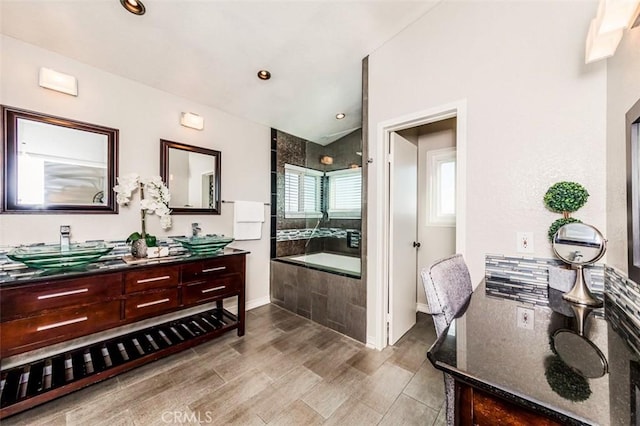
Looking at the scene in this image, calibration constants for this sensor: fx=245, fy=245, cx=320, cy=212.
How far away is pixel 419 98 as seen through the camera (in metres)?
2.06

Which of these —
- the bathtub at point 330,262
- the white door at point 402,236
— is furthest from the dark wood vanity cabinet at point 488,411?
the bathtub at point 330,262

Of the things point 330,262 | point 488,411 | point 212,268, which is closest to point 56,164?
point 212,268

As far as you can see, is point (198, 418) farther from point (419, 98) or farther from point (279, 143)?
point (279, 143)

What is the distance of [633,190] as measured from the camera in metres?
1.03

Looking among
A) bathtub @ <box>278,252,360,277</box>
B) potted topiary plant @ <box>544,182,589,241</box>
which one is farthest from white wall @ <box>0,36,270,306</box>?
potted topiary plant @ <box>544,182,589,241</box>

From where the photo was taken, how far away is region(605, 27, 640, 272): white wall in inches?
41.9

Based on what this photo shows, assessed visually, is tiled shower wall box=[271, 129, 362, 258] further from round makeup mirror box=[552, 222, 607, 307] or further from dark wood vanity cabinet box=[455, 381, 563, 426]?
dark wood vanity cabinet box=[455, 381, 563, 426]

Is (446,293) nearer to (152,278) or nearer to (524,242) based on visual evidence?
(524,242)

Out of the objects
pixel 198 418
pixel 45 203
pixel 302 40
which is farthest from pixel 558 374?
pixel 45 203

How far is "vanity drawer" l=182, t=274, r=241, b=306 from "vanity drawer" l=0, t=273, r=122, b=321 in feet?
1.62

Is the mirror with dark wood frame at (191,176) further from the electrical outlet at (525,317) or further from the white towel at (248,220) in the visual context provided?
the electrical outlet at (525,317)

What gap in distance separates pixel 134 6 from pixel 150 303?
7.06 ft

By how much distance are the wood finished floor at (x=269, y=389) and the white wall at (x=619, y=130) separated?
1.36 m

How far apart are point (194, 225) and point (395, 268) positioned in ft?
7.11
